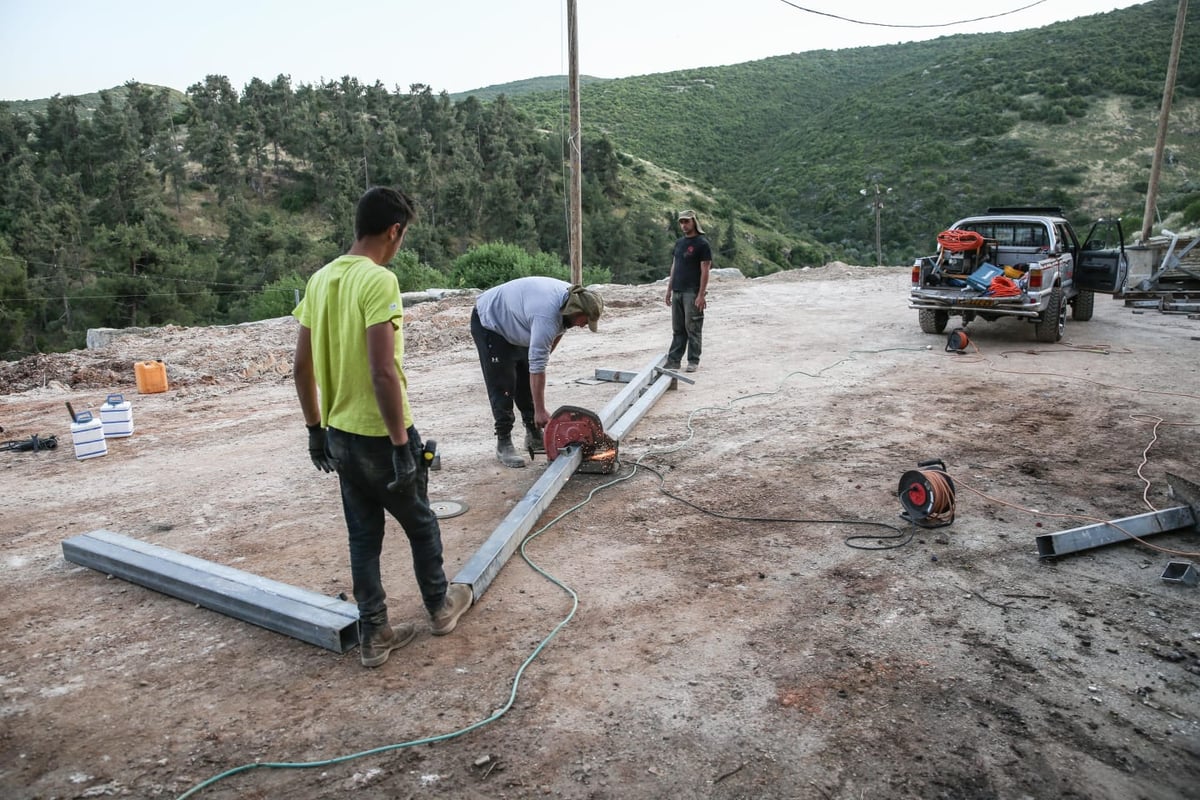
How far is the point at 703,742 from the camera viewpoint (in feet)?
9.20

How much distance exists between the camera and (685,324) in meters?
9.39

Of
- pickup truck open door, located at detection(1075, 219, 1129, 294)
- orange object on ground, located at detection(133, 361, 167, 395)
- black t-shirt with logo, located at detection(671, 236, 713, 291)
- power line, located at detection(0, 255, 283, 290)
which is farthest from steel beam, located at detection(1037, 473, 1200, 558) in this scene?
power line, located at detection(0, 255, 283, 290)

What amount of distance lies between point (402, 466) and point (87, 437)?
18.4 feet

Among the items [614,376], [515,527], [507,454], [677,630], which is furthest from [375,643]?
[614,376]

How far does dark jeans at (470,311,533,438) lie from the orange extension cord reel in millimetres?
2770

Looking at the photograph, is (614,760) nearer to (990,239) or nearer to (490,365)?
(490,365)

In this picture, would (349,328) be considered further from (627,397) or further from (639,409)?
(627,397)

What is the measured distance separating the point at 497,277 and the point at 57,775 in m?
24.6

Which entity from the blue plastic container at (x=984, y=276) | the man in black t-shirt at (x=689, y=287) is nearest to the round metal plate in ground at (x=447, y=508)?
the man in black t-shirt at (x=689, y=287)

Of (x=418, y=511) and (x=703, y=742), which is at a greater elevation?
(x=418, y=511)

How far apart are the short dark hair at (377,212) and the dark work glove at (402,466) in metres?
0.88

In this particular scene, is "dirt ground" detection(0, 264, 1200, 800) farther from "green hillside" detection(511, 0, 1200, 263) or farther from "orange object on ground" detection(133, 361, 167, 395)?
"green hillside" detection(511, 0, 1200, 263)

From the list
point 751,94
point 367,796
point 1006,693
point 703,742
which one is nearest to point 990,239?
point 1006,693

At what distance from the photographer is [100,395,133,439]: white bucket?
25.9 ft
